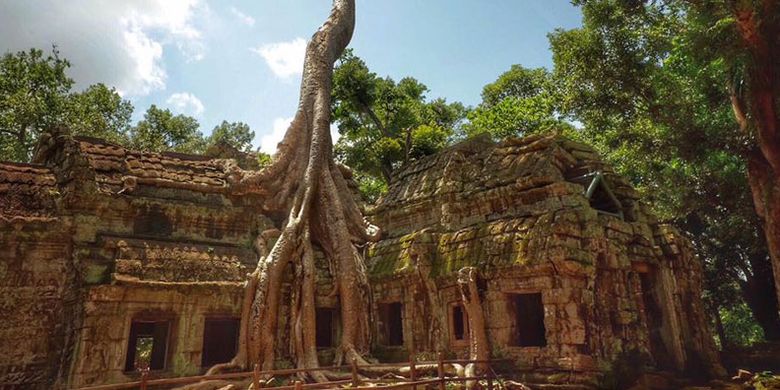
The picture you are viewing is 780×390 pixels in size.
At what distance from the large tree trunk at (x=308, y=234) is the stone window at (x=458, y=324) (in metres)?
1.88

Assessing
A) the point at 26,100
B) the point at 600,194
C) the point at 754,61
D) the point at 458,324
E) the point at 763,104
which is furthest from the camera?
the point at 26,100

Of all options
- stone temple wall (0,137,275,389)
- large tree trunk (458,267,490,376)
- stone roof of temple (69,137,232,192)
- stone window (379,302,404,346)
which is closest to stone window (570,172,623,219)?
large tree trunk (458,267,490,376)

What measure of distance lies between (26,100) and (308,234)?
49.1ft

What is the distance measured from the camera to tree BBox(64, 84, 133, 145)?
20.6 metres

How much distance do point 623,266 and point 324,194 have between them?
6813 mm

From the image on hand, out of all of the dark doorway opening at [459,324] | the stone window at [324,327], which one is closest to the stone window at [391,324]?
the stone window at [324,327]

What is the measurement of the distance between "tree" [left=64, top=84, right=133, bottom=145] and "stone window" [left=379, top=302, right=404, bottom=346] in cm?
1548

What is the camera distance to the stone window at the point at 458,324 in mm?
10359

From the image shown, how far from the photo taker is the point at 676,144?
1317cm

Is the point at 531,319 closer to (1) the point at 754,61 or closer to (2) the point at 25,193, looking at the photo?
(1) the point at 754,61

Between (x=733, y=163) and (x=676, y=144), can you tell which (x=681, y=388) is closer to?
(x=676, y=144)

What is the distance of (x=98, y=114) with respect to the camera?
21812 mm

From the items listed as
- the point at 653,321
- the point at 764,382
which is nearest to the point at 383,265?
the point at 653,321

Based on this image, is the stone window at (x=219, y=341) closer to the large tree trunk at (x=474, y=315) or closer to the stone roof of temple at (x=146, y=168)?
the stone roof of temple at (x=146, y=168)
